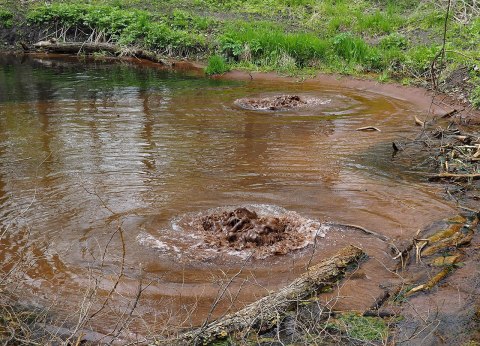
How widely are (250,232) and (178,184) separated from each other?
2148 mm

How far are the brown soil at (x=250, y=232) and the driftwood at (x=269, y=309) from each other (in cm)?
95

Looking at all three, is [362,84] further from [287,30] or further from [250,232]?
[250,232]

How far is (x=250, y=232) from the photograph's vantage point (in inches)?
264

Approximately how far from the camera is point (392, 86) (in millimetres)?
15312

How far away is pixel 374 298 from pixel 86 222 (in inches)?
144

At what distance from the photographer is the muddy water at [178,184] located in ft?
19.2

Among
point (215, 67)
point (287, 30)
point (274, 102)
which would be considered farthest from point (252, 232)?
point (287, 30)

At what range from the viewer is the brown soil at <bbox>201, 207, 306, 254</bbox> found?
Answer: 21.8 ft

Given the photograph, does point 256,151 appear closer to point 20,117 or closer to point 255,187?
point 255,187

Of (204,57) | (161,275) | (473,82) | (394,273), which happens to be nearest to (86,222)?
(161,275)

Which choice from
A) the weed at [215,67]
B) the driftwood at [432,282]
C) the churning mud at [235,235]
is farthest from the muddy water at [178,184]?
the weed at [215,67]

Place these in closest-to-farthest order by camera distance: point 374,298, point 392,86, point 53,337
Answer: point 53,337
point 374,298
point 392,86

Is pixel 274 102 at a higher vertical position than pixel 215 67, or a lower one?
lower

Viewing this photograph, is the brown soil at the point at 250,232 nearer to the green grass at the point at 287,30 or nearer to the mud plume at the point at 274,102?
the mud plume at the point at 274,102
